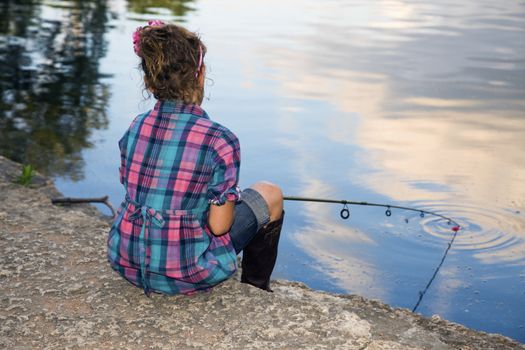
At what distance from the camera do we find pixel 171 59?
2.80 metres

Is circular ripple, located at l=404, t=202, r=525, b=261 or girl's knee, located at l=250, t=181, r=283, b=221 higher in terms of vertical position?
girl's knee, located at l=250, t=181, r=283, b=221

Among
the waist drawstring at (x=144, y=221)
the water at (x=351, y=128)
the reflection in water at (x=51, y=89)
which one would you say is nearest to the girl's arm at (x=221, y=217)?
the waist drawstring at (x=144, y=221)

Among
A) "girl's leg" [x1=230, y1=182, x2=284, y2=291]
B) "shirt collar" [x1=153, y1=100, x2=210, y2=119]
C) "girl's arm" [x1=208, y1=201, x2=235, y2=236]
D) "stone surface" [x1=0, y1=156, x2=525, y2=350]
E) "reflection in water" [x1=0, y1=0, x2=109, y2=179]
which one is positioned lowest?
"reflection in water" [x1=0, y1=0, x2=109, y2=179]

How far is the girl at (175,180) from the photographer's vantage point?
2826 millimetres

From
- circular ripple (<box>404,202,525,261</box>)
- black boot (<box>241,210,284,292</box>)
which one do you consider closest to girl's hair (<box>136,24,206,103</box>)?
black boot (<box>241,210,284,292</box>)

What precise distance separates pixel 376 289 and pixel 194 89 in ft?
8.45

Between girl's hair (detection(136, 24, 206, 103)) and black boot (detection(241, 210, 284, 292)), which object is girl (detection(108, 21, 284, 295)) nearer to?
girl's hair (detection(136, 24, 206, 103))

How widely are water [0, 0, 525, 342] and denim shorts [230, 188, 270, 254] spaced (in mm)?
1889

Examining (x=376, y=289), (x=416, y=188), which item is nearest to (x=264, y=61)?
(x=416, y=188)

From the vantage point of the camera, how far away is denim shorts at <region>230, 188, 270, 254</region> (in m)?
3.18

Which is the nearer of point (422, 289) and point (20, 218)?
point (20, 218)

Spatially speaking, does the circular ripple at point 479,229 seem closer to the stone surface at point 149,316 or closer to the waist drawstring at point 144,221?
the stone surface at point 149,316

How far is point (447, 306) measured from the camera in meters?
4.87

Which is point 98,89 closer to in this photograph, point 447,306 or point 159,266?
point 447,306
